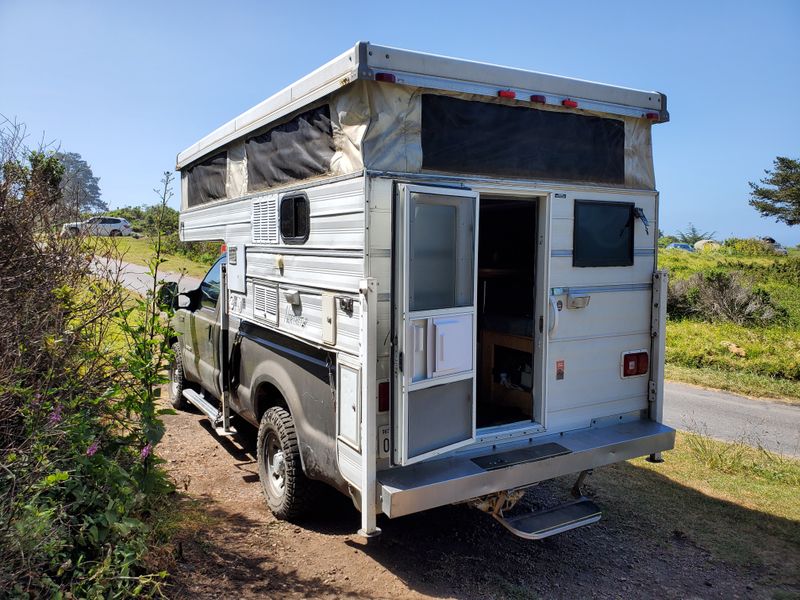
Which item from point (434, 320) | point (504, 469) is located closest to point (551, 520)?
point (504, 469)

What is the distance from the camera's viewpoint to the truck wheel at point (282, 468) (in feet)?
14.0

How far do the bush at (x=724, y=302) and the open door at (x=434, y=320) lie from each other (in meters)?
12.8

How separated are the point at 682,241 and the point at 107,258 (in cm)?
5404

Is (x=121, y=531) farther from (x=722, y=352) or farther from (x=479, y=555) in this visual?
(x=722, y=352)

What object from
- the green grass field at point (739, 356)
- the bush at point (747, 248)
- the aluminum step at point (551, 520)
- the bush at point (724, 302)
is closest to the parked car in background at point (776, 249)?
the bush at point (747, 248)

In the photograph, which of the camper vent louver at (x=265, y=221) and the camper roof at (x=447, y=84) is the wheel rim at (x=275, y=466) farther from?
the camper roof at (x=447, y=84)

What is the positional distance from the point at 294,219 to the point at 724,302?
1358 centimetres

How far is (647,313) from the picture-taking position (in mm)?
4656

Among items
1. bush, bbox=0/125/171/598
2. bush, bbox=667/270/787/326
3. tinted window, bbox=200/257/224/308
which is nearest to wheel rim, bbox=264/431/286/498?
bush, bbox=0/125/171/598

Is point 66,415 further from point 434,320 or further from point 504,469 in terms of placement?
point 504,469

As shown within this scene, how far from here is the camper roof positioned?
3.39m

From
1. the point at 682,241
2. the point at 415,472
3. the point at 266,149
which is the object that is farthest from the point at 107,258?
the point at 682,241

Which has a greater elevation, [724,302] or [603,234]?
[603,234]

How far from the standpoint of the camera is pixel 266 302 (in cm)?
475
